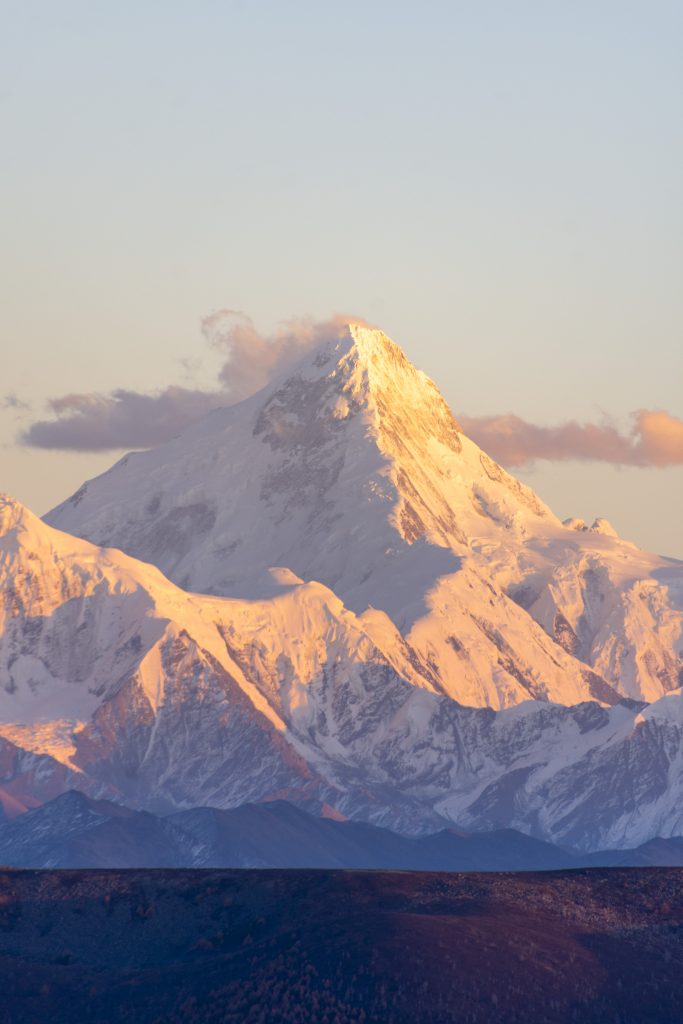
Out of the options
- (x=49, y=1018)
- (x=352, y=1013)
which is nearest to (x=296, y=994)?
(x=352, y=1013)

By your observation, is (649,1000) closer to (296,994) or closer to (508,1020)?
(508,1020)

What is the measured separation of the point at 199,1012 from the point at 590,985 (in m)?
27.9

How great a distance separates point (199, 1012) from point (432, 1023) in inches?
668

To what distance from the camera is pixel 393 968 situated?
19638 centimetres

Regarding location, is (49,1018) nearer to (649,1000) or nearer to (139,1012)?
(139,1012)

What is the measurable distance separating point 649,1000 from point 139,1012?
118ft

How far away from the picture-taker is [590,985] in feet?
654

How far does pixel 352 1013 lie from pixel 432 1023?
18.3 ft

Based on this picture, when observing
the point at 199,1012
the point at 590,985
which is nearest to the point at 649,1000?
A: the point at 590,985

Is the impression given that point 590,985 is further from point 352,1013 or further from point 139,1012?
point 139,1012

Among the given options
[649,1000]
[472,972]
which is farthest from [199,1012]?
[649,1000]

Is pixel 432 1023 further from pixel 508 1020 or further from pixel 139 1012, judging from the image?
pixel 139 1012

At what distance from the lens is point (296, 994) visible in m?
194

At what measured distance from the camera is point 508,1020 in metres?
190
